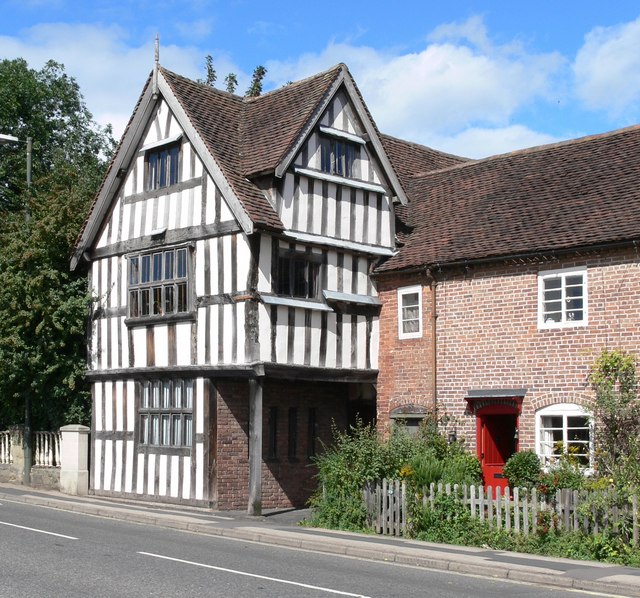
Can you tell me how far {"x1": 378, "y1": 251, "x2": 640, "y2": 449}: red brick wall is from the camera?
2002cm

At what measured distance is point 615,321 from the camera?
19922mm

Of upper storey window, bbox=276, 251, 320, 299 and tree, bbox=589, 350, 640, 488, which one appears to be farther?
upper storey window, bbox=276, 251, 320, 299

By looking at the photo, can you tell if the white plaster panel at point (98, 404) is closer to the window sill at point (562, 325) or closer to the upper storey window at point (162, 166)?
the upper storey window at point (162, 166)

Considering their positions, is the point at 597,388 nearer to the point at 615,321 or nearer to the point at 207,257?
the point at 615,321

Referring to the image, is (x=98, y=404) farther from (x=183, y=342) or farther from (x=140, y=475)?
(x=183, y=342)

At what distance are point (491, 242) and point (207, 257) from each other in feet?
21.6

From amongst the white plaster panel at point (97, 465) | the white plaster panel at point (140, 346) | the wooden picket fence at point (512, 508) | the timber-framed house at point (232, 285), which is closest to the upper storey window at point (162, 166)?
the timber-framed house at point (232, 285)

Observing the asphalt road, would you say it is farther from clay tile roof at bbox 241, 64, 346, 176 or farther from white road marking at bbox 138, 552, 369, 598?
clay tile roof at bbox 241, 64, 346, 176

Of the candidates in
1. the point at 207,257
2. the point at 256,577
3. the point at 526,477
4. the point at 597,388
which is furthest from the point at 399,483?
the point at 207,257

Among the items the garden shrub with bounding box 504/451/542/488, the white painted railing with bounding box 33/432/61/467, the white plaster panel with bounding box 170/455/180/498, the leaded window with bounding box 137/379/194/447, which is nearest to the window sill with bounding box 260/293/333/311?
the leaded window with bounding box 137/379/194/447

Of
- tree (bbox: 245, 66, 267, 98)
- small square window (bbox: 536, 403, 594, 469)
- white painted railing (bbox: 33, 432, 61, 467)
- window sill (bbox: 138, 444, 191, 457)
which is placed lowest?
white painted railing (bbox: 33, 432, 61, 467)

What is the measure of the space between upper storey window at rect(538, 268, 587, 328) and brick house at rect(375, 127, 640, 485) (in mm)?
27

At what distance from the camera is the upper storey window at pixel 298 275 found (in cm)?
2270

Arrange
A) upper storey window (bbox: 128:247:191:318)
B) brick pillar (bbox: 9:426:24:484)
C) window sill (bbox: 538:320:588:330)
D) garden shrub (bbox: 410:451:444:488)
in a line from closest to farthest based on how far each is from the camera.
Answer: garden shrub (bbox: 410:451:444:488) → window sill (bbox: 538:320:588:330) → upper storey window (bbox: 128:247:191:318) → brick pillar (bbox: 9:426:24:484)
